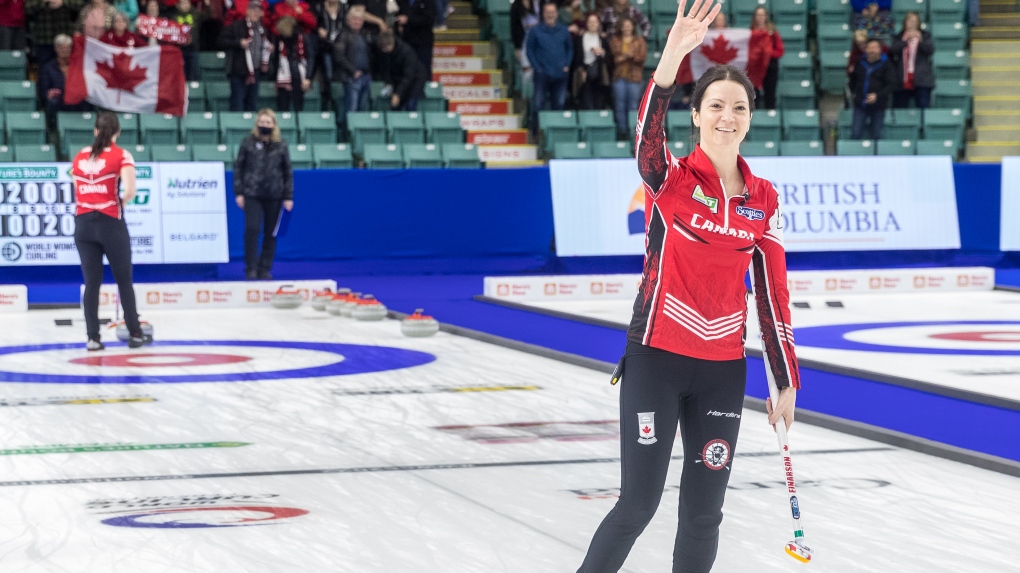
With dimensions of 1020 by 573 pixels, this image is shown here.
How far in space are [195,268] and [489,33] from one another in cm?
871

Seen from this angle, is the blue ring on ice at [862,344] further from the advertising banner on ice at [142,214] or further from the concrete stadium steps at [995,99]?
the concrete stadium steps at [995,99]

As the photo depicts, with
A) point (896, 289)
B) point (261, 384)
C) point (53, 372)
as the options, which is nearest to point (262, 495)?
point (261, 384)

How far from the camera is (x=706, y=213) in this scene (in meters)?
3.97

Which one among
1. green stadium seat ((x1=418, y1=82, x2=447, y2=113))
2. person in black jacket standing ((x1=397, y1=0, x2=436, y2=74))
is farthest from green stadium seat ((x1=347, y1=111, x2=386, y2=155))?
person in black jacket standing ((x1=397, y1=0, x2=436, y2=74))

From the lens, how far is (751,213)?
4043 mm

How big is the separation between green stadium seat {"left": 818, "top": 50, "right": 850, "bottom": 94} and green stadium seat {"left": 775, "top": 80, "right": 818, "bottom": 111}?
0.61 m

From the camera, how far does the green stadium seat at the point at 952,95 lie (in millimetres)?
22156

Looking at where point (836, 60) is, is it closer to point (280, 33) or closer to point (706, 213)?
point (280, 33)

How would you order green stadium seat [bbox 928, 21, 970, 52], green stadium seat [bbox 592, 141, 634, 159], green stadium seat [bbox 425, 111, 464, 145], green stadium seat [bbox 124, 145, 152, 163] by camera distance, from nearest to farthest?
green stadium seat [bbox 124, 145, 152, 163], green stadium seat [bbox 592, 141, 634, 159], green stadium seat [bbox 425, 111, 464, 145], green stadium seat [bbox 928, 21, 970, 52]

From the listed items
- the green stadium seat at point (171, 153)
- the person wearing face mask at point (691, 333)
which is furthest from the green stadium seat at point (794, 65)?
the person wearing face mask at point (691, 333)

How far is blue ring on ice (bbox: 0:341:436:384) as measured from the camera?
383 inches

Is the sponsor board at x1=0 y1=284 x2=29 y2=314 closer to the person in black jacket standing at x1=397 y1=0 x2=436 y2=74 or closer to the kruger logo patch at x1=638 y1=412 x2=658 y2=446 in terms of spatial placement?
the person in black jacket standing at x1=397 y1=0 x2=436 y2=74

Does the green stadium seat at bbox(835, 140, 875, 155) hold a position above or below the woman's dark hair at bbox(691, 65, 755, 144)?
below

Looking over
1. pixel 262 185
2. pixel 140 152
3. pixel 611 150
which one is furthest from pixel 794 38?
pixel 140 152
